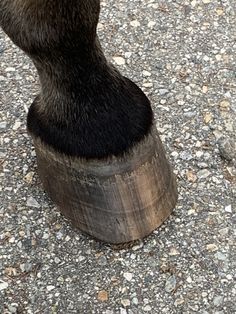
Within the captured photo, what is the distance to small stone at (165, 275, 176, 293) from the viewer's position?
1901mm

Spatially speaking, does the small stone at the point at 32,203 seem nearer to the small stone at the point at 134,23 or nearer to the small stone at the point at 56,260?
the small stone at the point at 56,260

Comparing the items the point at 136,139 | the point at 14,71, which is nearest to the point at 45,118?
the point at 136,139

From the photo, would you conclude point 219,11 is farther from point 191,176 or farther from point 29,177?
point 29,177

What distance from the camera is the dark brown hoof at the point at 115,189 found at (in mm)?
1828

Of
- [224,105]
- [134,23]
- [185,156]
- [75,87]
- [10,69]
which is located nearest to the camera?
[75,87]

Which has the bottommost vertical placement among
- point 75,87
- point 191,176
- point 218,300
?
point 218,300

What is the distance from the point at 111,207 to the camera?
1874mm

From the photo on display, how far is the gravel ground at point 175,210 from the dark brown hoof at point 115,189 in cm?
6

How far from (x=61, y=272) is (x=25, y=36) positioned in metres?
0.64

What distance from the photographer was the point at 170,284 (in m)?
1.91

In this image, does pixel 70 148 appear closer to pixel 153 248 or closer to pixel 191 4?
pixel 153 248

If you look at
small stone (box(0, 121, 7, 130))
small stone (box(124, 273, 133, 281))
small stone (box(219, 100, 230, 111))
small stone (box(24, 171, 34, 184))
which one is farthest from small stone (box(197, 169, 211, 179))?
small stone (box(0, 121, 7, 130))

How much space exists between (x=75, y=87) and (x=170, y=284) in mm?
553

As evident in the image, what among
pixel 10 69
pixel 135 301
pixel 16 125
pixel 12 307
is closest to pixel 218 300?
Answer: pixel 135 301
